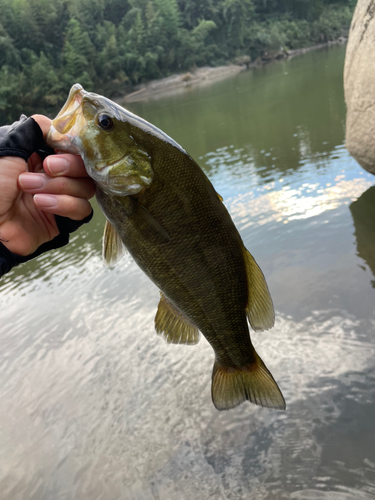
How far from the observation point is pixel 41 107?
143 feet

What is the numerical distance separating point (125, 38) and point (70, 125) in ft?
218

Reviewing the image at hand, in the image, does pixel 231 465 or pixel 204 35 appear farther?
pixel 204 35

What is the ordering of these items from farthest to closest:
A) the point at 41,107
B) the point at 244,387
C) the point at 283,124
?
the point at 41,107
the point at 283,124
the point at 244,387

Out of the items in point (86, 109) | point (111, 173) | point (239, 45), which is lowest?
point (239, 45)

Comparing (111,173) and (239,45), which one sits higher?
(111,173)

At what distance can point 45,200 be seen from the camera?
5.59 ft

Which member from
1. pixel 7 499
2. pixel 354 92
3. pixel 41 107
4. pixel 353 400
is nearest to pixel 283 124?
pixel 354 92

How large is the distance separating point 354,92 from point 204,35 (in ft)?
221

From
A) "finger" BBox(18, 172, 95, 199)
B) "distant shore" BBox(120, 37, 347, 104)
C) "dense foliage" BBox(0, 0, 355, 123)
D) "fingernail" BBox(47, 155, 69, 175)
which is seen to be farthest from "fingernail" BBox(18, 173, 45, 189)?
"distant shore" BBox(120, 37, 347, 104)

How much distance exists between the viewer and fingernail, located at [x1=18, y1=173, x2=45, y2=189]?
1.71 m

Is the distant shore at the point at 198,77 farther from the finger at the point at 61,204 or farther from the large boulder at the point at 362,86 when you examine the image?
the finger at the point at 61,204

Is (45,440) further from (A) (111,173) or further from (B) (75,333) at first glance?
(A) (111,173)

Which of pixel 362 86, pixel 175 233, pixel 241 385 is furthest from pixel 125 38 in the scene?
pixel 241 385

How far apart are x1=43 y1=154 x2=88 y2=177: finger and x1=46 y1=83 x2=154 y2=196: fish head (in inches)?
2.6
